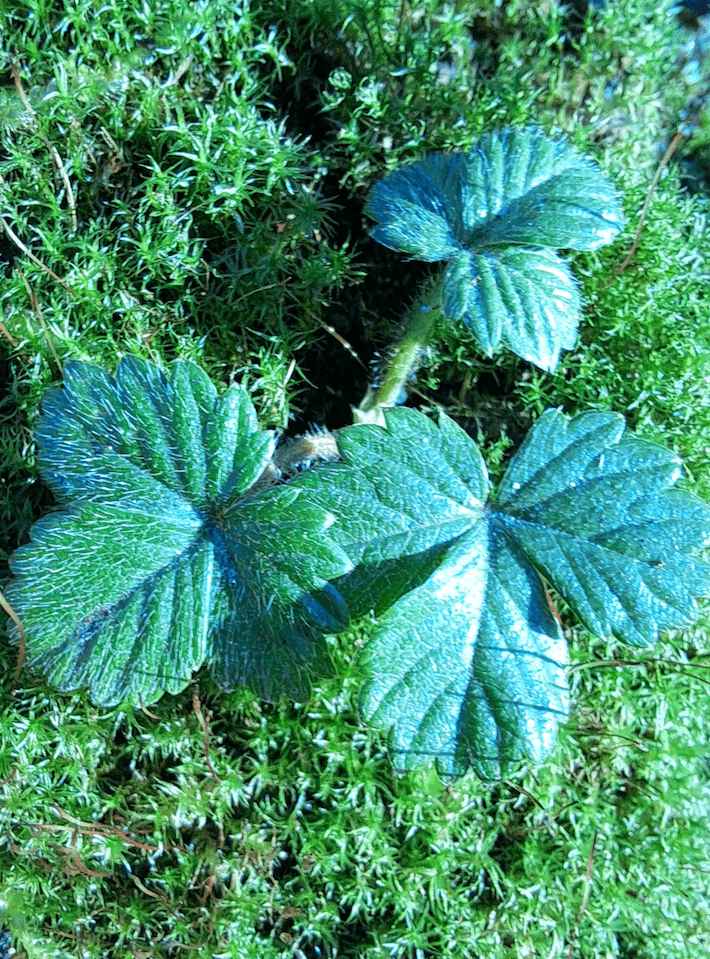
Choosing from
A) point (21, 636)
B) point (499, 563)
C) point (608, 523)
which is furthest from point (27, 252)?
point (608, 523)

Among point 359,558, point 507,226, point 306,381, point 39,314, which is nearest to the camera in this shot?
point 359,558

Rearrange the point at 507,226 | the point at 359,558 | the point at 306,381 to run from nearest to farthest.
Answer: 1. the point at 359,558
2. the point at 507,226
3. the point at 306,381

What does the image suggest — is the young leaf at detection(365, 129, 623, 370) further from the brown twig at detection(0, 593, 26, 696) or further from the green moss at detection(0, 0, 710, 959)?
the brown twig at detection(0, 593, 26, 696)

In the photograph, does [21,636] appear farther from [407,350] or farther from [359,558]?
[407,350]

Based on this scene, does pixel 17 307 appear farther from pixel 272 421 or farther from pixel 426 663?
pixel 426 663

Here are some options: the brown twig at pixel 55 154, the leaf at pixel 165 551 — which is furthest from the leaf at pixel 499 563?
the brown twig at pixel 55 154

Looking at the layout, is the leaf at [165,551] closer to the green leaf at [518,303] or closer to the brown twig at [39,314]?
the brown twig at [39,314]

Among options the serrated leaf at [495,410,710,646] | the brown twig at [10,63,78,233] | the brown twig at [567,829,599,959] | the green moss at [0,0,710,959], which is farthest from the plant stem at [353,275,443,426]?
the brown twig at [567,829,599,959]

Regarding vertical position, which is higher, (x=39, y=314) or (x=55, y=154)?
(x=55, y=154)
